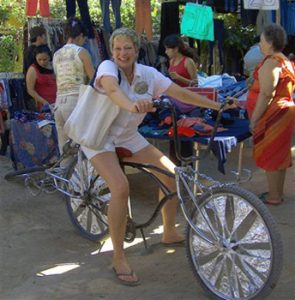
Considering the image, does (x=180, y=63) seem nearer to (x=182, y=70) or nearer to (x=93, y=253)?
(x=182, y=70)

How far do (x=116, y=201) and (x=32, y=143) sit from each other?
3.03m

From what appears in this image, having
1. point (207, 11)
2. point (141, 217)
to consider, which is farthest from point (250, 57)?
point (141, 217)

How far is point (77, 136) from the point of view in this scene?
3703 millimetres

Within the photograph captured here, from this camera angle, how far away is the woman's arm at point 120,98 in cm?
307

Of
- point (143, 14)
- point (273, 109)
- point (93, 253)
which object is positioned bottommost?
point (93, 253)

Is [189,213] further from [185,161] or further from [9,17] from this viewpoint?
[9,17]

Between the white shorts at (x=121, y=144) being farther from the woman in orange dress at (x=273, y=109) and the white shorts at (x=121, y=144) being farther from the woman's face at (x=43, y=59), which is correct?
the woman's face at (x=43, y=59)

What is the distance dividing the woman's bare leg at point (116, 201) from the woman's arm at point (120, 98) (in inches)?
18.2

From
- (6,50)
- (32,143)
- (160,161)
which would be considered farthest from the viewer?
(6,50)

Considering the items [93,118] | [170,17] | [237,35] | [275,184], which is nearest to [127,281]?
[93,118]

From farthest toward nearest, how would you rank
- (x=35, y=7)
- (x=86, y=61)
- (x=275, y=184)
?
1. (x=35, y=7)
2. (x=86, y=61)
3. (x=275, y=184)

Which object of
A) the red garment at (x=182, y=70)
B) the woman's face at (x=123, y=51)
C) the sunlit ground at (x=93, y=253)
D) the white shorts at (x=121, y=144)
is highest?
the woman's face at (x=123, y=51)

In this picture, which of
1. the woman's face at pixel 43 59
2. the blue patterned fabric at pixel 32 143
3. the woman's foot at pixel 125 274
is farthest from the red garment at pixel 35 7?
the woman's foot at pixel 125 274

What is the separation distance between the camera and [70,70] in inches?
221
